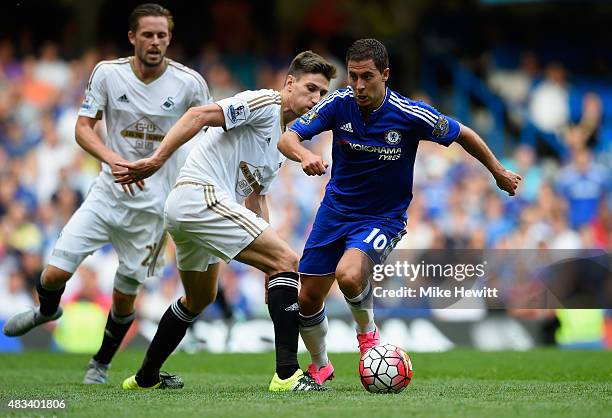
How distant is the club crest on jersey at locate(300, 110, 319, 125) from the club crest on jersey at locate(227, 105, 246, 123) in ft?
1.39

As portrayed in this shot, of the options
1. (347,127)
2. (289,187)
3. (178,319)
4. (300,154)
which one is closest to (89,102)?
(178,319)

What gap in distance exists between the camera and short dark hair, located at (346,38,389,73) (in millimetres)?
7887

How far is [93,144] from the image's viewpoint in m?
9.04

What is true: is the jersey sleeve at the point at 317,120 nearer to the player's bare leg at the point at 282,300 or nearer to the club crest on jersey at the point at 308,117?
the club crest on jersey at the point at 308,117

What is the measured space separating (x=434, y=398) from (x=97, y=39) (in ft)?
51.4

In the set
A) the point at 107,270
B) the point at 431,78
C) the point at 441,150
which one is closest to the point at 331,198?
the point at 107,270

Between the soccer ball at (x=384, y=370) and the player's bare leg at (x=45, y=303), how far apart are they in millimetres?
2965

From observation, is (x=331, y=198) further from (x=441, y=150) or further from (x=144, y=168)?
(x=441, y=150)

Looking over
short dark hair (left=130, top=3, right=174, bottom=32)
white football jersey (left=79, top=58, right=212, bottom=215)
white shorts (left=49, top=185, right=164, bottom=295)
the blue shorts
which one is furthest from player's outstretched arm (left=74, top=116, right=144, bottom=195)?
the blue shorts

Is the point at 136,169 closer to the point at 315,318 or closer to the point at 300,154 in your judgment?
the point at 300,154

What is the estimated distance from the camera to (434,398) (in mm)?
7523

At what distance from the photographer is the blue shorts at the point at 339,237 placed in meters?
8.14

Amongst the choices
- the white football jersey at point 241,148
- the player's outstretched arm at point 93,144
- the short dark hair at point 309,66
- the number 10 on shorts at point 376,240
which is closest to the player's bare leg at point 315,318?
the number 10 on shorts at point 376,240

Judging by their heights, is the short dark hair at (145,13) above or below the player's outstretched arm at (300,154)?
above
